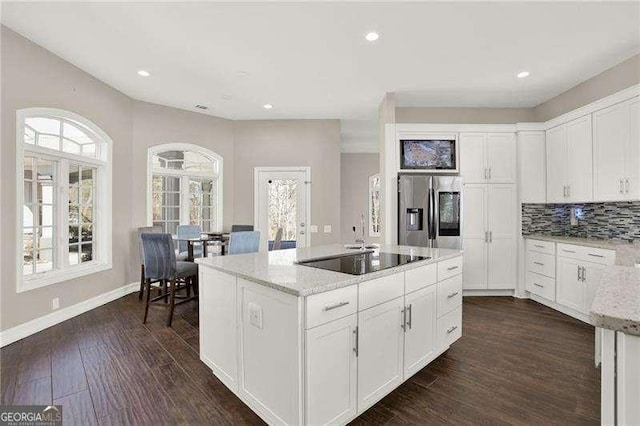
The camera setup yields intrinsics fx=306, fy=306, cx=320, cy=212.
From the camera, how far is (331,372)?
160cm

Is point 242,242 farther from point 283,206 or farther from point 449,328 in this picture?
point 283,206

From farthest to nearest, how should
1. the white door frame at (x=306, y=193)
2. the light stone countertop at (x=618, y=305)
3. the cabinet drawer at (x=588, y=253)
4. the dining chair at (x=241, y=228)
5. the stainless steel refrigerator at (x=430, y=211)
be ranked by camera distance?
the white door frame at (x=306, y=193) < the dining chair at (x=241, y=228) < the stainless steel refrigerator at (x=430, y=211) < the cabinet drawer at (x=588, y=253) < the light stone countertop at (x=618, y=305)

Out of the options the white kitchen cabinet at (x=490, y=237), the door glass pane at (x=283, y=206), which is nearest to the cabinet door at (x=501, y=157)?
the white kitchen cabinet at (x=490, y=237)

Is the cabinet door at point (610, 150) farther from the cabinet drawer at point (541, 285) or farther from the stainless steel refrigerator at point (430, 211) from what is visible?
the stainless steel refrigerator at point (430, 211)

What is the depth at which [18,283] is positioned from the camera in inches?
120

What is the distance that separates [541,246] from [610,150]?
135 centimetres

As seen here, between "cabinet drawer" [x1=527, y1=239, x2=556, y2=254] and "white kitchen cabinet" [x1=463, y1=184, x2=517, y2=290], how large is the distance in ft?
0.68

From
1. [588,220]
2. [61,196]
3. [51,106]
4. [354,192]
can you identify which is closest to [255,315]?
[61,196]

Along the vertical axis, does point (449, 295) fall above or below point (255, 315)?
below

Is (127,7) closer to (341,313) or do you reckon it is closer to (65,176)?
(65,176)

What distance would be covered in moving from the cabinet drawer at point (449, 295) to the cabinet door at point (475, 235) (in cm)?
199

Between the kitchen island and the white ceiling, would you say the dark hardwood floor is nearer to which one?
the kitchen island

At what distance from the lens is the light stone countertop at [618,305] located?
84 cm

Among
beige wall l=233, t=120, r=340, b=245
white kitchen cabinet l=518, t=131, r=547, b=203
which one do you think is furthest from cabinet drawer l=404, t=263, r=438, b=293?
beige wall l=233, t=120, r=340, b=245
